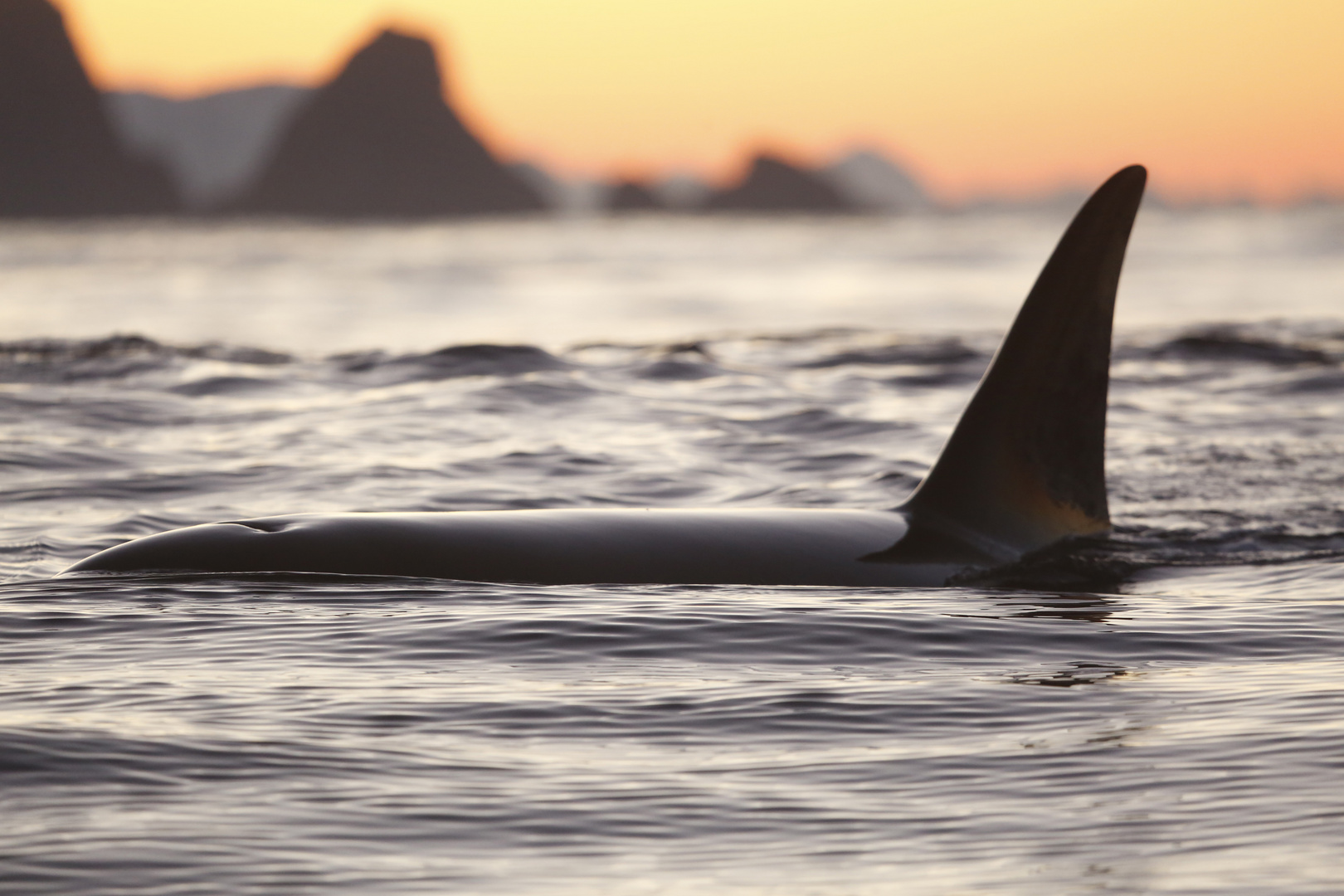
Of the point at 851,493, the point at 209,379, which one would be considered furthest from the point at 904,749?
the point at 209,379

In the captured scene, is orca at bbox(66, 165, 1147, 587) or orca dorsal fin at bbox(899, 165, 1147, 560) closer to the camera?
orca at bbox(66, 165, 1147, 587)

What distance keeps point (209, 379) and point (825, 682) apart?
13.9m

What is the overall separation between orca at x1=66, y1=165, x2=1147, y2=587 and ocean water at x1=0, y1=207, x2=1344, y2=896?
183mm

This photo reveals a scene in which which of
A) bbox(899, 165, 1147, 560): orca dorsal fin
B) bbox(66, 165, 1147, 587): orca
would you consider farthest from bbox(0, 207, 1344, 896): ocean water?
bbox(899, 165, 1147, 560): orca dorsal fin

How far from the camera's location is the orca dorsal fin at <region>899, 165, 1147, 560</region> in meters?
8.82

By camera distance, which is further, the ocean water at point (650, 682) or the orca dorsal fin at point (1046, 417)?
the orca dorsal fin at point (1046, 417)

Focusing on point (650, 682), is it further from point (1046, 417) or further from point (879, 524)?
point (1046, 417)

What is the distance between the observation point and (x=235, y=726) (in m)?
5.86

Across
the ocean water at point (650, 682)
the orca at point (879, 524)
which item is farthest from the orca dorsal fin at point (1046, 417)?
the ocean water at point (650, 682)

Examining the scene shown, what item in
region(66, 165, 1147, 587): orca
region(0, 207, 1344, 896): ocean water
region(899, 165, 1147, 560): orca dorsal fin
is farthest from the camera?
region(899, 165, 1147, 560): orca dorsal fin

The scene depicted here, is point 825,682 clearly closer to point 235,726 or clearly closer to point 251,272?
point 235,726

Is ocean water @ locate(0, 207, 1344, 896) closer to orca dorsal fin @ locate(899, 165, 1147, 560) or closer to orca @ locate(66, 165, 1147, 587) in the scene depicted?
orca @ locate(66, 165, 1147, 587)

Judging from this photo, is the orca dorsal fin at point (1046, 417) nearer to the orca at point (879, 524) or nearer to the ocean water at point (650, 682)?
the orca at point (879, 524)

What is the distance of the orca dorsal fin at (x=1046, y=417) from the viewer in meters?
8.82
